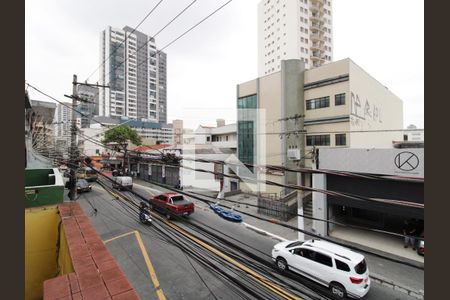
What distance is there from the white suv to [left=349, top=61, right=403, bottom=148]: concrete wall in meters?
13.6

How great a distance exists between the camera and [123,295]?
271 centimetres

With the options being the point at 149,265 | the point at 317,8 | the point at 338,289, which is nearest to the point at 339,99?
the point at 338,289

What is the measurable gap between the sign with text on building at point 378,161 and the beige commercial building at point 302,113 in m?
3.78

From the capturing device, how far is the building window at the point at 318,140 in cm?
2055

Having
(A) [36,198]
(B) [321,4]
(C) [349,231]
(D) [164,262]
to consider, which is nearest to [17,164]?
(A) [36,198]

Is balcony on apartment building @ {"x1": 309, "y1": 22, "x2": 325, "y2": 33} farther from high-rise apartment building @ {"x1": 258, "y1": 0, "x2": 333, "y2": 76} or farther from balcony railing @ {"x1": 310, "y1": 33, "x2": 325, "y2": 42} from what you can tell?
balcony railing @ {"x1": 310, "y1": 33, "x2": 325, "y2": 42}

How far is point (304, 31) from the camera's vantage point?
50562 millimetres

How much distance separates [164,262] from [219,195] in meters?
14.4

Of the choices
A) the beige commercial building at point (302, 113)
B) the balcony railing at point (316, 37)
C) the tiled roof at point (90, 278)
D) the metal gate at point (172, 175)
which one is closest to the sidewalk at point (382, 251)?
the tiled roof at point (90, 278)

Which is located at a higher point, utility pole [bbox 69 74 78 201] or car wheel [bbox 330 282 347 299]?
utility pole [bbox 69 74 78 201]

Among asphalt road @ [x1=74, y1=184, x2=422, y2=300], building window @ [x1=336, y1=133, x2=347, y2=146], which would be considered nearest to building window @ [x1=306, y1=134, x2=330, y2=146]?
building window @ [x1=336, y1=133, x2=347, y2=146]

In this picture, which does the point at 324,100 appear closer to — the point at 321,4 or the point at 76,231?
the point at 76,231

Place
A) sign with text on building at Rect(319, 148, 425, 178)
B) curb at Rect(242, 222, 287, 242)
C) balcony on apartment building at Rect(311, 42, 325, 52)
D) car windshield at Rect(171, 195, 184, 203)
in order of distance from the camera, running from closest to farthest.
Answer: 1. sign with text on building at Rect(319, 148, 425, 178)
2. curb at Rect(242, 222, 287, 242)
3. car windshield at Rect(171, 195, 184, 203)
4. balcony on apartment building at Rect(311, 42, 325, 52)

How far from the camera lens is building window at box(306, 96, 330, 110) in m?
20.4
